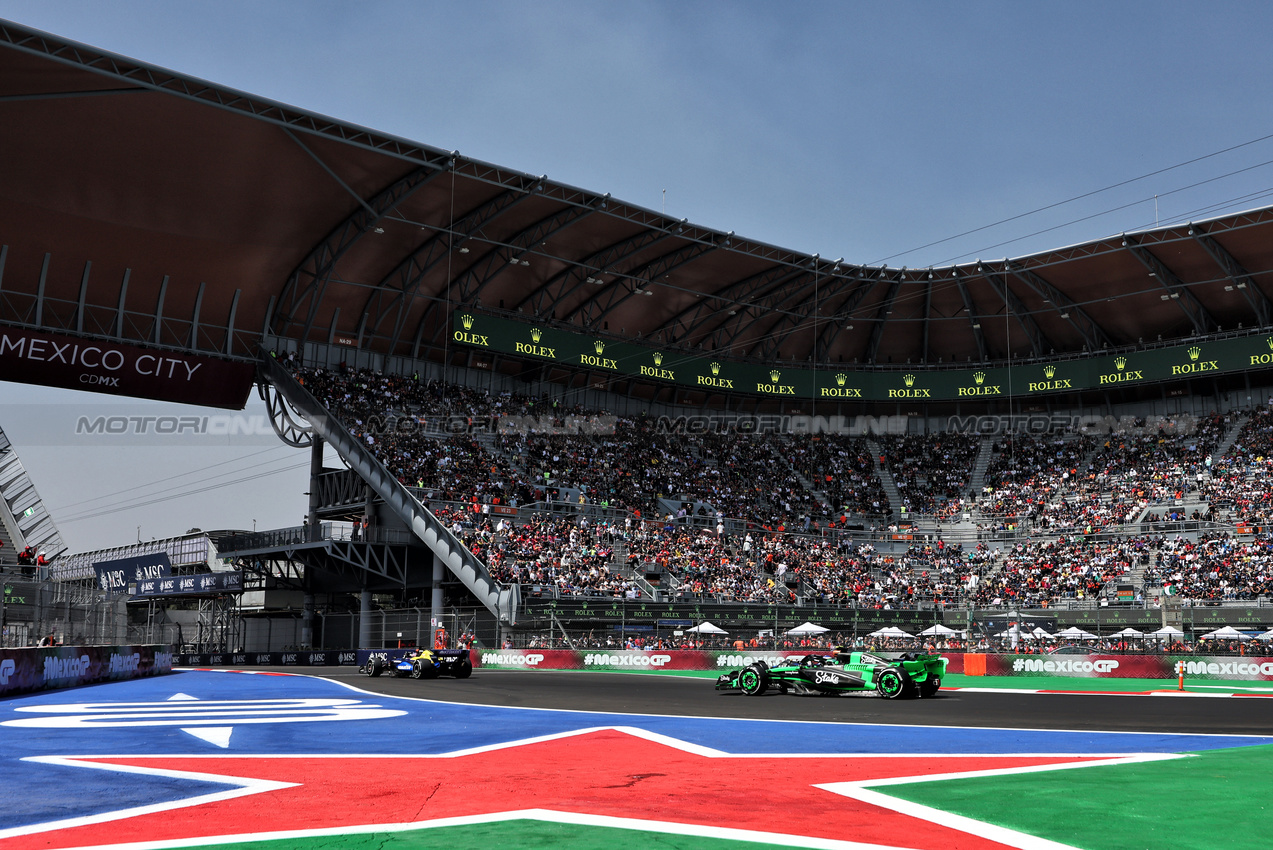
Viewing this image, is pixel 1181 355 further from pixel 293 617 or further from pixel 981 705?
pixel 293 617

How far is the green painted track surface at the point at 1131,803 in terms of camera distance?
6230 mm

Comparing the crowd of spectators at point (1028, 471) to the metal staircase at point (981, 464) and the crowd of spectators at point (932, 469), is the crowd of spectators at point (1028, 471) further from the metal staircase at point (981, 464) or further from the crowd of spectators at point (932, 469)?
the crowd of spectators at point (932, 469)

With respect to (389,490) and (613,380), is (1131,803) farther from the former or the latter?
(613,380)

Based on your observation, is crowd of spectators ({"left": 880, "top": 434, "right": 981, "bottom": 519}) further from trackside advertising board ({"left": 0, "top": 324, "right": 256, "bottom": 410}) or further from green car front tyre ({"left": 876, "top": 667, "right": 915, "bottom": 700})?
green car front tyre ({"left": 876, "top": 667, "right": 915, "bottom": 700})

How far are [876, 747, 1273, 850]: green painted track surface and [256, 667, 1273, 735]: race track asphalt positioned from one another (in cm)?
505

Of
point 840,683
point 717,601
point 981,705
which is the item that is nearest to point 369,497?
point 717,601

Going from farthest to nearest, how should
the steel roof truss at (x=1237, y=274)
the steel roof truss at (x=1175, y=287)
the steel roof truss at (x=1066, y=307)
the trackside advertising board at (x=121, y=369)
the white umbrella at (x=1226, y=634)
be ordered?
the steel roof truss at (x=1066, y=307), the steel roof truss at (x=1175, y=287), the steel roof truss at (x=1237, y=274), the trackside advertising board at (x=121, y=369), the white umbrella at (x=1226, y=634)

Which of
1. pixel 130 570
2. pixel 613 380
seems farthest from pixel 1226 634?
pixel 130 570

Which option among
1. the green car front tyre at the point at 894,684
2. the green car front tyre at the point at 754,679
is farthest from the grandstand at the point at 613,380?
the green car front tyre at the point at 894,684

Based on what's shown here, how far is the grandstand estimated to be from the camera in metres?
40.0

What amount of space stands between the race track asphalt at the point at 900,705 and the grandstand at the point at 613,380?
15287 mm

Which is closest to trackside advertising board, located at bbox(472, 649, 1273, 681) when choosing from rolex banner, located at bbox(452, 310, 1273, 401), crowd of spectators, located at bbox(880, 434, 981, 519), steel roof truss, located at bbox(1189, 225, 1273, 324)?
rolex banner, located at bbox(452, 310, 1273, 401)
